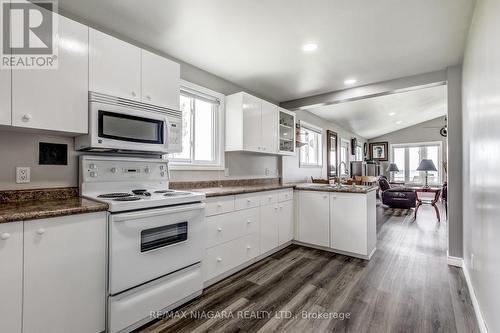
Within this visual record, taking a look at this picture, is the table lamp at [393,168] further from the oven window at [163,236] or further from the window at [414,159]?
the oven window at [163,236]

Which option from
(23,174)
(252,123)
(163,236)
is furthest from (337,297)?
(23,174)

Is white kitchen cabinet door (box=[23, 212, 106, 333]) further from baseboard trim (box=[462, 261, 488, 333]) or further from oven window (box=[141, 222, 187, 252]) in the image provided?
baseboard trim (box=[462, 261, 488, 333])

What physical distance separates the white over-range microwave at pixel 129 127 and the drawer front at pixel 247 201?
0.81m

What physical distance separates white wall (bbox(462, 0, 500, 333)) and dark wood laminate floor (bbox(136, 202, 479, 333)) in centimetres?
32

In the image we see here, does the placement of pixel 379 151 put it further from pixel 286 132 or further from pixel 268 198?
pixel 268 198

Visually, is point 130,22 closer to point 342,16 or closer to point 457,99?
point 342,16

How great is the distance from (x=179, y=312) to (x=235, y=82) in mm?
2857

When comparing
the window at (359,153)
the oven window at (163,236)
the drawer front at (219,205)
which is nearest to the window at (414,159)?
the window at (359,153)

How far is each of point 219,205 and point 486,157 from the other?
206cm

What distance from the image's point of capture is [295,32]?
222 centimetres

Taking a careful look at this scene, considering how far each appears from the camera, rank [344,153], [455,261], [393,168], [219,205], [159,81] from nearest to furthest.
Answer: [159,81]
[219,205]
[455,261]
[344,153]
[393,168]

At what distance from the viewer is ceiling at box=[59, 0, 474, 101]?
73.8 inches

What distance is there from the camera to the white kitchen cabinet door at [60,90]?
1.52 metres

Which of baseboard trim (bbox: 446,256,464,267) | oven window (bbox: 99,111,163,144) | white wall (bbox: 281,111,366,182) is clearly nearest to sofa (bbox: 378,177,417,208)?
white wall (bbox: 281,111,366,182)
